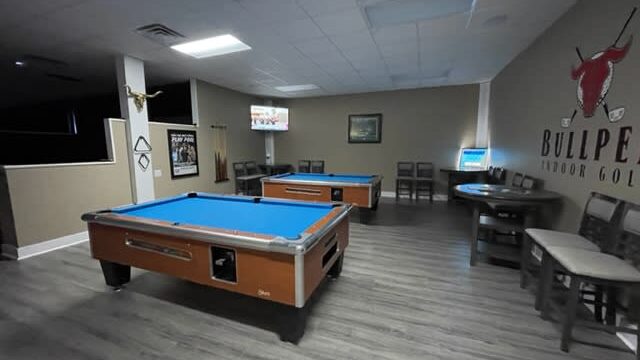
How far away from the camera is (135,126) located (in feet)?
13.9

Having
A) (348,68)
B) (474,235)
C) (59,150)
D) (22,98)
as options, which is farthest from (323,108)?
(22,98)

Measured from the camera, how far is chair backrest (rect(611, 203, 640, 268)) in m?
1.64

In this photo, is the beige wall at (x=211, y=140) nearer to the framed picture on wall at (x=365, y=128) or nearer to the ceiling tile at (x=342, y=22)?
the framed picture on wall at (x=365, y=128)

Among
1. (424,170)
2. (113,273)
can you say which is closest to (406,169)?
(424,170)

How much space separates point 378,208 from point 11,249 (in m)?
5.65

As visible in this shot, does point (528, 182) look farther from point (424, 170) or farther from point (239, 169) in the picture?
point (239, 169)

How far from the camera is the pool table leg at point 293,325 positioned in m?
1.76

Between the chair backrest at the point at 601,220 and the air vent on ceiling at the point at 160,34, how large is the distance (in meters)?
4.60

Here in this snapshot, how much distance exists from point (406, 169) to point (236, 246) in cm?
575

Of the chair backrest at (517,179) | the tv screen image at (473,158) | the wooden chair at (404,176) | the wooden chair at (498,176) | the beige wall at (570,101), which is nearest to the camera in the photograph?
the beige wall at (570,101)

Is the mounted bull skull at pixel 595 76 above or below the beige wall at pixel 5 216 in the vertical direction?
above

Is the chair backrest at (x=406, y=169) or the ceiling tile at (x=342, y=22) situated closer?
the ceiling tile at (x=342, y=22)

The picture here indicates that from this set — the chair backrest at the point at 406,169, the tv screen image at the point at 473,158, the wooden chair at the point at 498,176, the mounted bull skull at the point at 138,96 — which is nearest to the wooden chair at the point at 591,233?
the wooden chair at the point at 498,176

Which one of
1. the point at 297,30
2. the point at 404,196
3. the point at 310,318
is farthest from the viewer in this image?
the point at 404,196
